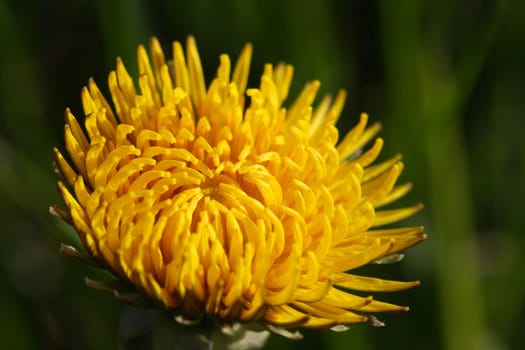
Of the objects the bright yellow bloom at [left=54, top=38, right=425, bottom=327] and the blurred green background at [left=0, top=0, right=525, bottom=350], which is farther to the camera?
the blurred green background at [left=0, top=0, right=525, bottom=350]

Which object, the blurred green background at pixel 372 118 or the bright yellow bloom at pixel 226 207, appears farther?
the blurred green background at pixel 372 118

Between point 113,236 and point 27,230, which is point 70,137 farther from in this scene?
point 27,230

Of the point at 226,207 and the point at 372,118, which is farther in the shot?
the point at 372,118

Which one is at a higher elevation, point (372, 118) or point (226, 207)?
point (372, 118)

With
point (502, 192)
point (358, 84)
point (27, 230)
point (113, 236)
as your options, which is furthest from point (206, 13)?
point (113, 236)
